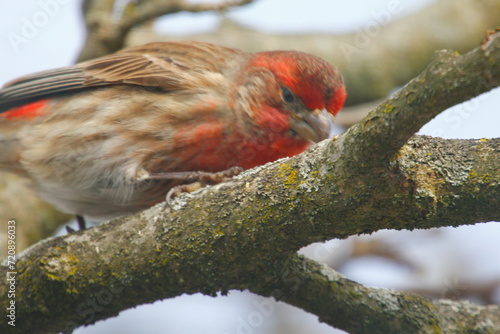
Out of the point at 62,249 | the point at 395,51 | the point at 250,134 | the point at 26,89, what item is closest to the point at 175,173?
the point at 250,134

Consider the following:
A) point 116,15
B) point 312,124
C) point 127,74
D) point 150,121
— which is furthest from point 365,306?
point 116,15

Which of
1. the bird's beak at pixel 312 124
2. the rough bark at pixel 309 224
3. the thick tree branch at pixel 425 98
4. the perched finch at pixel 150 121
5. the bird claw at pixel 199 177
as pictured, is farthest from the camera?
the bird's beak at pixel 312 124

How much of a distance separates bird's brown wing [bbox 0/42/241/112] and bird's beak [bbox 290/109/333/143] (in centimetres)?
90

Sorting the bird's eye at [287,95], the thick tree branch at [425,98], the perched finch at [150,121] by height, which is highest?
the bird's eye at [287,95]

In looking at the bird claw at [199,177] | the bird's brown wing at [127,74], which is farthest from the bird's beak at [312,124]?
the bird's brown wing at [127,74]

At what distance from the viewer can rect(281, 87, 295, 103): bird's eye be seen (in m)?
5.39

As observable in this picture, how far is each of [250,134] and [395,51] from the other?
2.86 m

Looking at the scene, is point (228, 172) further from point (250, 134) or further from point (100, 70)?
point (100, 70)

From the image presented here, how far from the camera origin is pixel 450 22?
7371mm

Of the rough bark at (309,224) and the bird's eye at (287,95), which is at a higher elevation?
the bird's eye at (287,95)

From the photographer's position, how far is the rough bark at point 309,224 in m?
2.87

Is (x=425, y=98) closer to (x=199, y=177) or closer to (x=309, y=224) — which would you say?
(x=309, y=224)

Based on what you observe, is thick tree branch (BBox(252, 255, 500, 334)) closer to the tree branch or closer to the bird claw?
the bird claw

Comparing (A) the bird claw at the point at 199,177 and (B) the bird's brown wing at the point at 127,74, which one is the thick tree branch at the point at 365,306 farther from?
(B) the bird's brown wing at the point at 127,74
